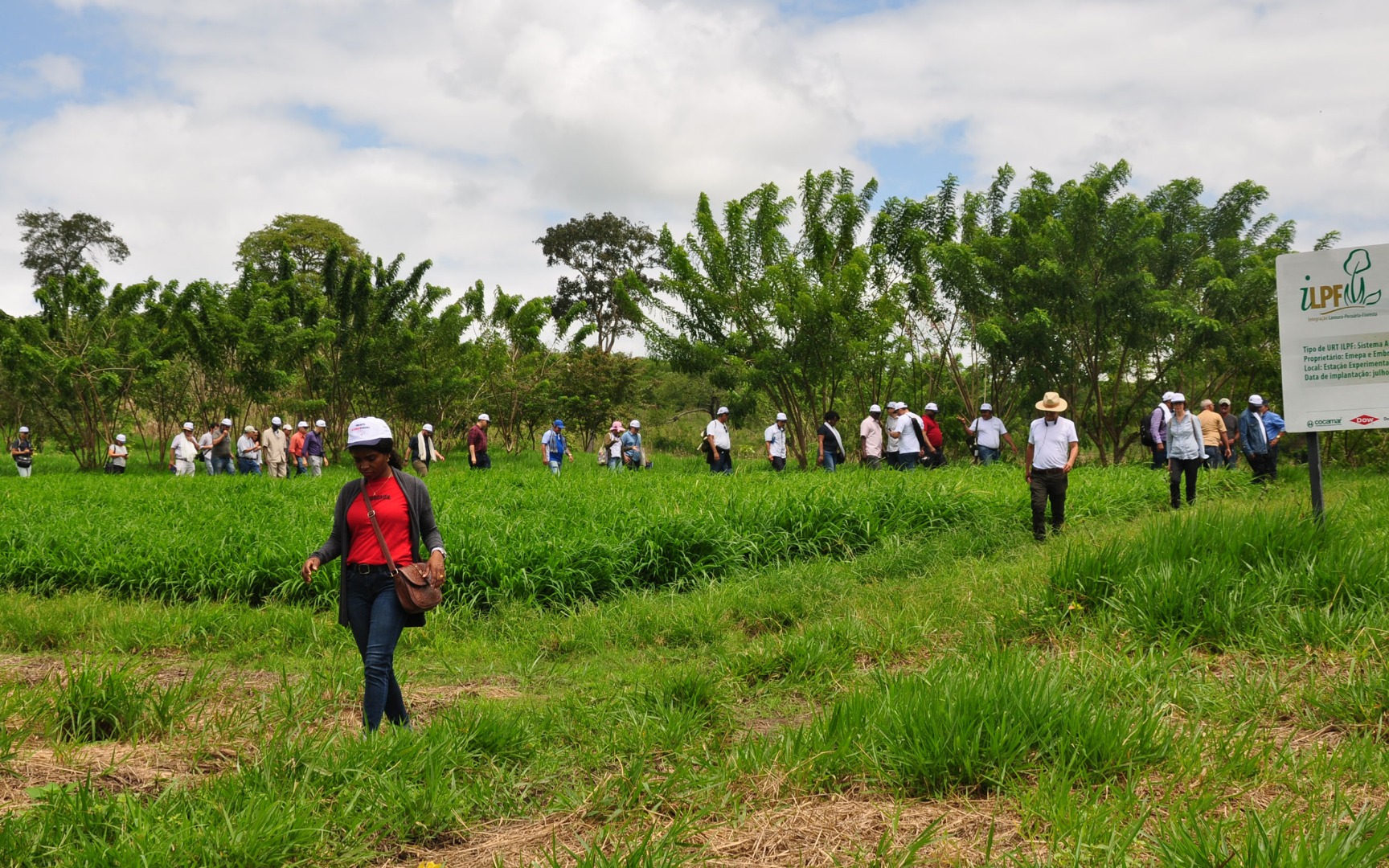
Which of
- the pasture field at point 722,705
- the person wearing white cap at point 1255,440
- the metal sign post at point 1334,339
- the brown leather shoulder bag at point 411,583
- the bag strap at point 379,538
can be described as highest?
the metal sign post at point 1334,339

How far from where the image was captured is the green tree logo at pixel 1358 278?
6.87 m

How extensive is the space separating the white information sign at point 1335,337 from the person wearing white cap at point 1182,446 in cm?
492

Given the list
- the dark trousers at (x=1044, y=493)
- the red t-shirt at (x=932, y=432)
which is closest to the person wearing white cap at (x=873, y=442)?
the red t-shirt at (x=932, y=432)

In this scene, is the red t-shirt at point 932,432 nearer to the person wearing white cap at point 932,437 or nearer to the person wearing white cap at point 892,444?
the person wearing white cap at point 932,437

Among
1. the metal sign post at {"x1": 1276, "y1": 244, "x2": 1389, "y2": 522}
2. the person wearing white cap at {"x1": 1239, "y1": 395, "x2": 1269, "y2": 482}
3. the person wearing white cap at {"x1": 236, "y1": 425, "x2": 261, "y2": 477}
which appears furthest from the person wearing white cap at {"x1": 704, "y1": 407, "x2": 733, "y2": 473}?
the metal sign post at {"x1": 1276, "y1": 244, "x2": 1389, "y2": 522}

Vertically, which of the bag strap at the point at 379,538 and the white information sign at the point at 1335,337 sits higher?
the white information sign at the point at 1335,337

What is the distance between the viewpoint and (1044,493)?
1043 centimetres

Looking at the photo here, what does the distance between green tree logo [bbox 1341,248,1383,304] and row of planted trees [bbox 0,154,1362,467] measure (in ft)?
47.7

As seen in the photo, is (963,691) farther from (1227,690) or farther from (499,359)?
(499,359)

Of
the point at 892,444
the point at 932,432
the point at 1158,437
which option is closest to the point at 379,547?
the point at 892,444

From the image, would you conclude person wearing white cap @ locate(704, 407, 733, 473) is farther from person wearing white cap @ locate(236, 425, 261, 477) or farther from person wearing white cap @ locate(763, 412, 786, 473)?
person wearing white cap @ locate(236, 425, 261, 477)

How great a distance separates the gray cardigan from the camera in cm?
511

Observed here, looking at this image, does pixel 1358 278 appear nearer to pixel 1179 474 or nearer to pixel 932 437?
pixel 1179 474

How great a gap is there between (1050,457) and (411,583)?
23.8 ft
